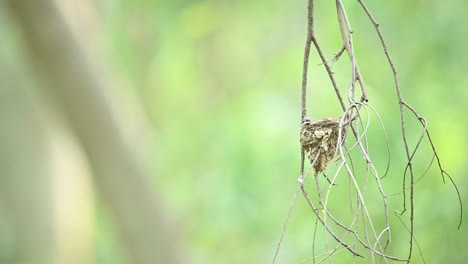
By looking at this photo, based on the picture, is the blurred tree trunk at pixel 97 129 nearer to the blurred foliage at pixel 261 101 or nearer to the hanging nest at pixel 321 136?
the blurred foliage at pixel 261 101

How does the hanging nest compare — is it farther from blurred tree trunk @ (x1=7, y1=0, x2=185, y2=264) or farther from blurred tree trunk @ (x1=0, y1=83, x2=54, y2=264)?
blurred tree trunk @ (x1=0, y1=83, x2=54, y2=264)

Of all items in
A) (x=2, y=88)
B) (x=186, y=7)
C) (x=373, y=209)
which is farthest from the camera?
(x=2, y=88)

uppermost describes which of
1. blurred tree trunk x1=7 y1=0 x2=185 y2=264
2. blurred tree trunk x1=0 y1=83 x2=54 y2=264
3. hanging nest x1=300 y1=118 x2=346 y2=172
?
blurred tree trunk x1=0 y1=83 x2=54 y2=264

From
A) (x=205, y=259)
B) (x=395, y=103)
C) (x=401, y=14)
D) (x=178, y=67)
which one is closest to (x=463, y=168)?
(x=395, y=103)

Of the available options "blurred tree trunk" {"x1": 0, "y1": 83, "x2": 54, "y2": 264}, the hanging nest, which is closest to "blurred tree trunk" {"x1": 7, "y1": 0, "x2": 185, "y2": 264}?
the hanging nest

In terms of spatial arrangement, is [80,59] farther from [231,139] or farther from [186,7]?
[186,7]

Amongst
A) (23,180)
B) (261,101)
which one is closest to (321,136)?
(261,101)
